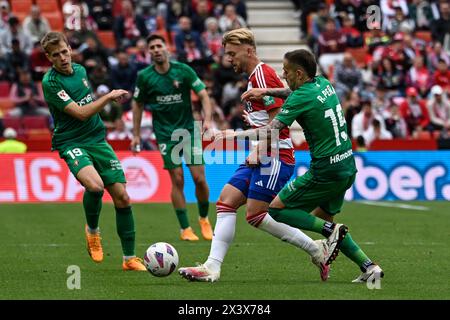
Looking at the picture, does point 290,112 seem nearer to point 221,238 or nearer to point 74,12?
point 221,238

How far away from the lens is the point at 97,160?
11.8 meters

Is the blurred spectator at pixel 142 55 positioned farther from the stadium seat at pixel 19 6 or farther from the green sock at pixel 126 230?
the green sock at pixel 126 230

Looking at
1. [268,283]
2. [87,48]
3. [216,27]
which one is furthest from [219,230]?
[216,27]

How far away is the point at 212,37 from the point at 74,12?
3.32m

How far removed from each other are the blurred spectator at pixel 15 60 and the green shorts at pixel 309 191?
16.1 metres

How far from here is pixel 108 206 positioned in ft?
66.9

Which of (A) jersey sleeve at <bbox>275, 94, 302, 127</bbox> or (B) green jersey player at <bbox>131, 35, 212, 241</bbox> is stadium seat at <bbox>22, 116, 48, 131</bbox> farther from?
(A) jersey sleeve at <bbox>275, 94, 302, 127</bbox>

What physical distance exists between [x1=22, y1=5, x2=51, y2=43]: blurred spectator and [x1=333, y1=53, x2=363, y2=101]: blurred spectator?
22.1 feet

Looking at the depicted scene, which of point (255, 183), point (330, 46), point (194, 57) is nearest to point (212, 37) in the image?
point (194, 57)

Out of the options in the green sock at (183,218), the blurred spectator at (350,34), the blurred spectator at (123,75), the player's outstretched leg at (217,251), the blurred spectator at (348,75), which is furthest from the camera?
the blurred spectator at (350,34)

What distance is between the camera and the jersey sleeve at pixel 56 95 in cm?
1151

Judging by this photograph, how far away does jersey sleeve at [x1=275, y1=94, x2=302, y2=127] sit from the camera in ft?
32.5

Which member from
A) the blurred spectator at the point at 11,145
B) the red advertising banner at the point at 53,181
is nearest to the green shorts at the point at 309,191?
the red advertising banner at the point at 53,181
